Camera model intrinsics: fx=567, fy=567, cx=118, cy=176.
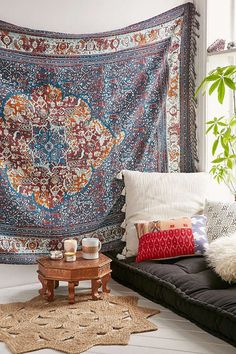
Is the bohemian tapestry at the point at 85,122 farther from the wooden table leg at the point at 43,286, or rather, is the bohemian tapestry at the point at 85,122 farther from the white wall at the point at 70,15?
the wooden table leg at the point at 43,286

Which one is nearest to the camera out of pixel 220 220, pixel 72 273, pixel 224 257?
pixel 224 257

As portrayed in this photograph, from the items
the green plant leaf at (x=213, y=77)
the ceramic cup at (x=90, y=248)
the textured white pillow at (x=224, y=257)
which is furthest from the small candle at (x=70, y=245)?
the green plant leaf at (x=213, y=77)

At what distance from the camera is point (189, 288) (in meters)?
2.87

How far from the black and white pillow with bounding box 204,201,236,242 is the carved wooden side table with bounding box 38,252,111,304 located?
73 centimetres

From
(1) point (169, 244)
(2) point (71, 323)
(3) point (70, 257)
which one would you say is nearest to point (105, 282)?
(3) point (70, 257)

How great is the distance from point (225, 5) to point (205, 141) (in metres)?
0.99

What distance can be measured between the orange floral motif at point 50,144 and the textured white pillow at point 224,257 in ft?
3.43

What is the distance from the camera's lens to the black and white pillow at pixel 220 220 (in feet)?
11.5

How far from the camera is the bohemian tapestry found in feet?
11.6

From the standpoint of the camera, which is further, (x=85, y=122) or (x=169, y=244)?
(x=85, y=122)

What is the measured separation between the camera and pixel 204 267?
10.6 feet

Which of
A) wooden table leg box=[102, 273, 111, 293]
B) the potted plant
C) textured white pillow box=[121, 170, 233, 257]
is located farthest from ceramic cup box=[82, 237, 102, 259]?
the potted plant

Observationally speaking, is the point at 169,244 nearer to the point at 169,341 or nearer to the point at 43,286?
the point at 43,286

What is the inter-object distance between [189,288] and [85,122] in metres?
1.40
